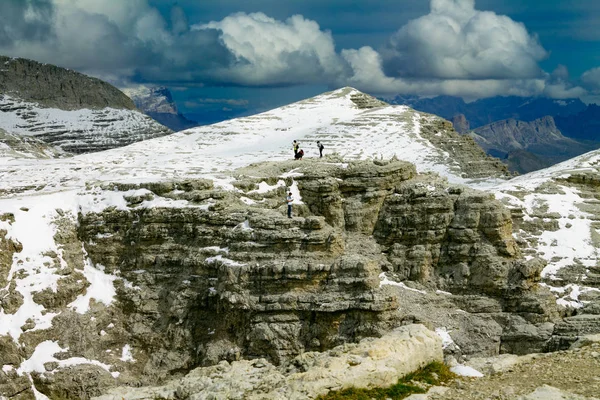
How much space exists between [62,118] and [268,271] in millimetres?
162643

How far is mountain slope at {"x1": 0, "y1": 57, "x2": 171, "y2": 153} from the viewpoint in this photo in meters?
169

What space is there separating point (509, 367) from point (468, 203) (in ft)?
85.9

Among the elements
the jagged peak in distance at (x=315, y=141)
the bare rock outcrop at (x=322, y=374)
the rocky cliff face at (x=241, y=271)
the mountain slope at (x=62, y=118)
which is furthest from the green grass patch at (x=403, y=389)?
the mountain slope at (x=62, y=118)

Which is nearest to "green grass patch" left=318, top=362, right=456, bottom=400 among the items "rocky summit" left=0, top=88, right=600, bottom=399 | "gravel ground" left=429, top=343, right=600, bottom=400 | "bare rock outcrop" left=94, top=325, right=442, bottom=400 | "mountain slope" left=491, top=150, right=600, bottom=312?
"bare rock outcrop" left=94, top=325, right=442, bottom=400

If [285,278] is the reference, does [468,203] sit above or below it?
above

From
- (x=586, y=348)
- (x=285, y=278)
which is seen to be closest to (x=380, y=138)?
(x=285, y=278)

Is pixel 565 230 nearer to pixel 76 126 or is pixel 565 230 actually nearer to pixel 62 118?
pixel 76 126

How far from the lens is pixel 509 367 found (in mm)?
20172

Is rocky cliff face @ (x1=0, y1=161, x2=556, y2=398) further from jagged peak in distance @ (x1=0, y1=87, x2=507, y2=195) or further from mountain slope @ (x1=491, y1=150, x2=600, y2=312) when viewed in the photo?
jagged peak in distance @ (x1=0, y1=87, x2=507, y2=195)

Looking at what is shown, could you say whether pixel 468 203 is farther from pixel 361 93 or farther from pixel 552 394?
pixel 361 93

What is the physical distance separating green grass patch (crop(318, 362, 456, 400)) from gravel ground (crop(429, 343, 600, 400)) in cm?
71

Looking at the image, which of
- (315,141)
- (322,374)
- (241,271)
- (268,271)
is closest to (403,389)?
(322,374)

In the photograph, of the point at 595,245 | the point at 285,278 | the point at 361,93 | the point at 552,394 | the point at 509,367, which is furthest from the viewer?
the point at 361,93

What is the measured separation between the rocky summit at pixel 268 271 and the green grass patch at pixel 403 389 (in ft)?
42.8
